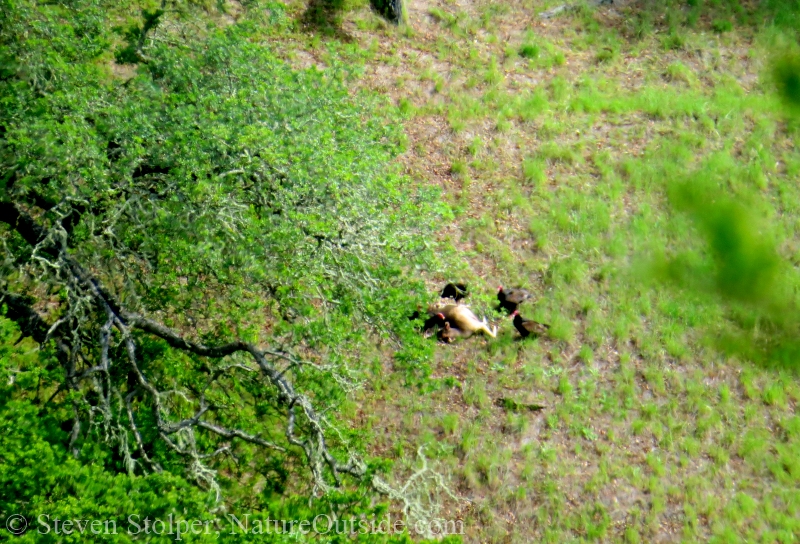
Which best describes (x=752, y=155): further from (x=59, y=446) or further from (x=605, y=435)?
(x=59, y=446)

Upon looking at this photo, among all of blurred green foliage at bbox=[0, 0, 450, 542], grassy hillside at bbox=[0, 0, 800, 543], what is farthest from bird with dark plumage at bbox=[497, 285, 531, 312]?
blurred green foliage at bbox=[0, 0, 450, 542]

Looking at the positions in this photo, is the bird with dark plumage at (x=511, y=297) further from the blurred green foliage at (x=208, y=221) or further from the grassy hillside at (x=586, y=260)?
the blurred green foliage at (x=208, y=221)

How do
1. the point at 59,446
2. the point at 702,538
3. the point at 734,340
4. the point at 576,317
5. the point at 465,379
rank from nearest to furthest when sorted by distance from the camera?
the point at 734,340, the point at 59,446, the point at 702,538, the point at 465,379, the point at 576,317

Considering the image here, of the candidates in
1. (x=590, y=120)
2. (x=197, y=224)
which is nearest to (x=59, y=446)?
(x=197, y=224)

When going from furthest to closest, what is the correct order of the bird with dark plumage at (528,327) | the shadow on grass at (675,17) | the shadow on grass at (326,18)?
the shadow on grass at (675,17) → the shadow on grass at (326,18) → the bird with dark plumage at (528,327)

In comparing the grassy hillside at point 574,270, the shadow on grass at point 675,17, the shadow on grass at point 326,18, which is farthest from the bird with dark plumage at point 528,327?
the shadow on grass at point 675,17

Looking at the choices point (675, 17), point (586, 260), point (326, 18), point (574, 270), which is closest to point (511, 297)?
point (574, 270)

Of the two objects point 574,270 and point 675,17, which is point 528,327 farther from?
point 675,17
